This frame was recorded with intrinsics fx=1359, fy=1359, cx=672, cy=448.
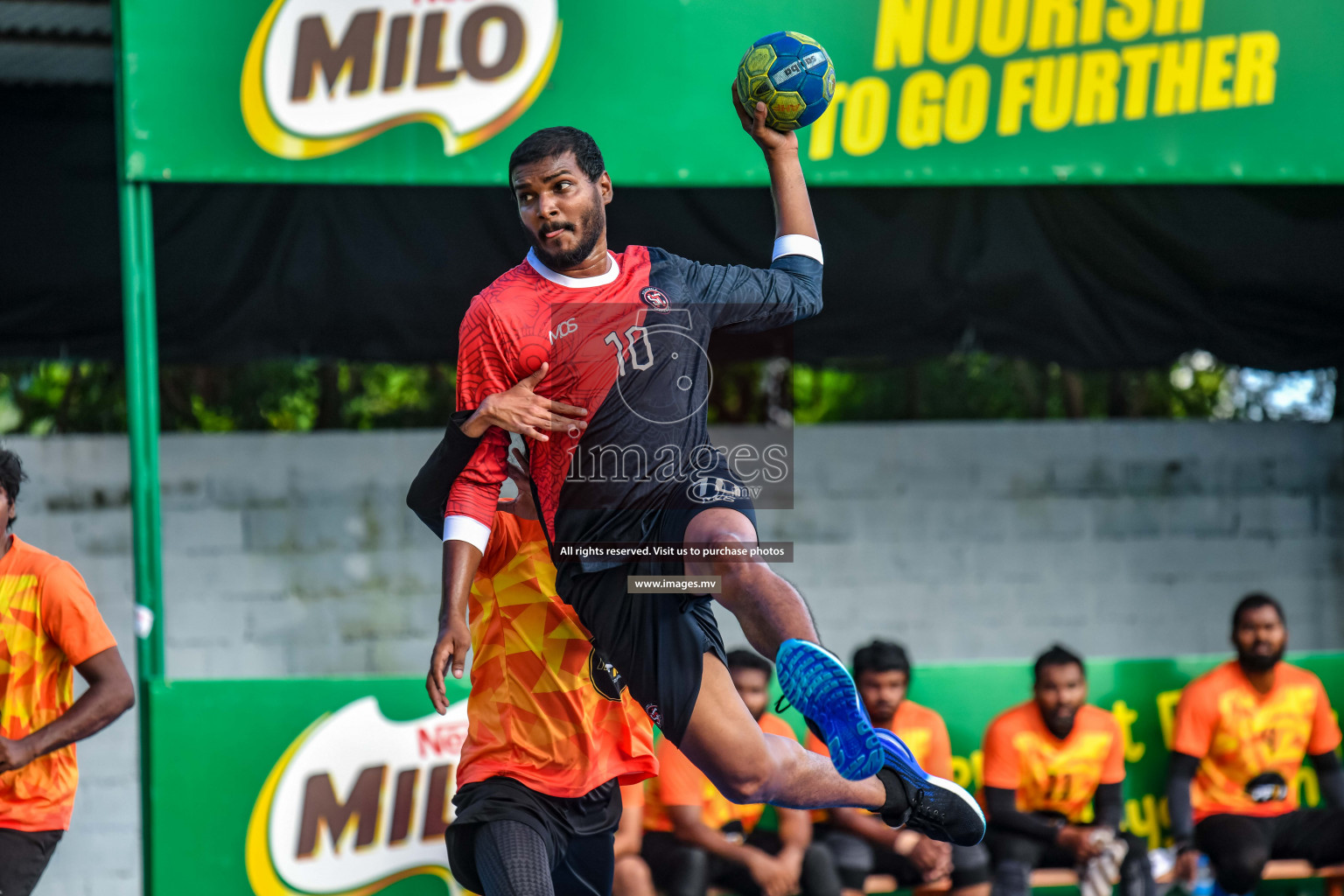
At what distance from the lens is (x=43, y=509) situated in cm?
755

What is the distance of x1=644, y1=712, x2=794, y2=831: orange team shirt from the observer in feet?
18.9

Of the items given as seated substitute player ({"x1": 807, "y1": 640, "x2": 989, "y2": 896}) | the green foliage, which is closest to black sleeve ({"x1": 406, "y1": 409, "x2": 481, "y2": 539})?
seated substitute player ({"x1": 807, "y1": 640, "x2": 989, "y2": 896})

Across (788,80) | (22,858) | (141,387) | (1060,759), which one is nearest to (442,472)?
(788,80)

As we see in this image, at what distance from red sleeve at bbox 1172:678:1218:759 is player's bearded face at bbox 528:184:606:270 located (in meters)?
3.89

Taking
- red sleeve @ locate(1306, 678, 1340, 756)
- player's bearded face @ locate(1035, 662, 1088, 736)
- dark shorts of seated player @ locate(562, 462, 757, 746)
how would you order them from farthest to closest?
1. red sleeve @ locate(1306, 678, 1340, 756)
2. player's bearded face @ locate(1035, 662, 1088, 736)
3. dark shorts of seated player @ locate(562, 462, 757, 746)

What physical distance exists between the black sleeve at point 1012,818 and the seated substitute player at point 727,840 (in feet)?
2.59

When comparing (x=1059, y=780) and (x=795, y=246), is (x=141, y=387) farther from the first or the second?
(x=1059, y=780)

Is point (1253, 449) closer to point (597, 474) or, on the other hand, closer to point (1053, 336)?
point (1053, 336)

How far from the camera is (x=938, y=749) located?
19.7 ft

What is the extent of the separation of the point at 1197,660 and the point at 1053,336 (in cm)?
218

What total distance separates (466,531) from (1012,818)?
337 cm

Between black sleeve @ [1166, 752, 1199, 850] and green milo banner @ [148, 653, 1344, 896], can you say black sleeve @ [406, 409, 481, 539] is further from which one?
black sleeve @ [1166, 752, 1199, 850]

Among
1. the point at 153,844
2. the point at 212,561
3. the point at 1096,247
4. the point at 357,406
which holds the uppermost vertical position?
the point at 1096,247

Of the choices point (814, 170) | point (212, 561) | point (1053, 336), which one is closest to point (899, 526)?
point (1053, 336)
